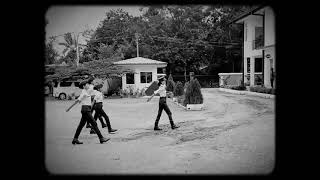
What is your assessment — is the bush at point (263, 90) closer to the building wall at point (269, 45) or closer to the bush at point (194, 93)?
the building wall at point (269, 45)

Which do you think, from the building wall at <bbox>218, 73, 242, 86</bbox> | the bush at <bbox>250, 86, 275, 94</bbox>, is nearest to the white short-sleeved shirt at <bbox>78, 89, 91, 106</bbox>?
the bush at <bbox>250, 86, 275, 94</bbox>

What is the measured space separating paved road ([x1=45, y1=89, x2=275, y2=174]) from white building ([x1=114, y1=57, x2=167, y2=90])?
1473 centimetres

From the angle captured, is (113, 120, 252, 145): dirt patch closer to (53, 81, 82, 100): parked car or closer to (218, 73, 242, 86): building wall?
(53, 81, 82, 100): parked car

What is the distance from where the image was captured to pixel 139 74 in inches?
1112

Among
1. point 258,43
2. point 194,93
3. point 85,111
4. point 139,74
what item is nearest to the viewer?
point 85,111

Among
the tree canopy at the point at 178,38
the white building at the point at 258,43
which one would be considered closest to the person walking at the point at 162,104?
the white building at the point at 258,43

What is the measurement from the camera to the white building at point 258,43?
22.4m

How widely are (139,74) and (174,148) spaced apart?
20.2m

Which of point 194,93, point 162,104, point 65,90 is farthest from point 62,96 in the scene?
point 162,104

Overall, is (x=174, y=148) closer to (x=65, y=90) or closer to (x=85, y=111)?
(x=85, y=111)
